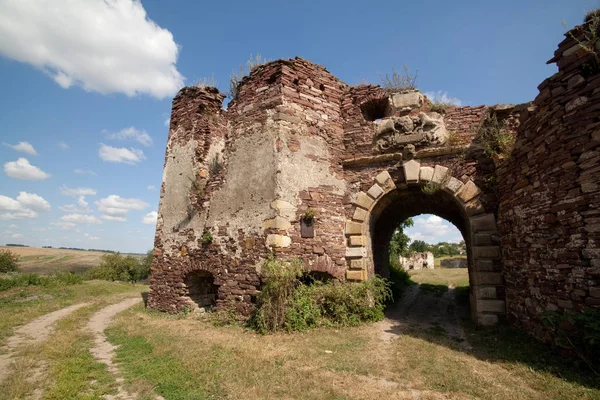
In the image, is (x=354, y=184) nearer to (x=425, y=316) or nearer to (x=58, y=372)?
(x=425, y=316)

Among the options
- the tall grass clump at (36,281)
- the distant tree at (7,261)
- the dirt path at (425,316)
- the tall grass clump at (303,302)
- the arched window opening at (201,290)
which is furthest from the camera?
the distant tree at (7,261)

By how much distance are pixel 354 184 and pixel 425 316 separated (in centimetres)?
397

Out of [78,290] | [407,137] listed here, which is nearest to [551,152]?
[407,137]

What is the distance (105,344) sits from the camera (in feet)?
20.4

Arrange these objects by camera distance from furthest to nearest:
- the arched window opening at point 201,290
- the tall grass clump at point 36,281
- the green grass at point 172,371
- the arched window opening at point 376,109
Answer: the tall grass clump at point 36,281 → the arched window opening at point 201,290 → the arched window opening at point 376,109 → the green grass at point 172,371

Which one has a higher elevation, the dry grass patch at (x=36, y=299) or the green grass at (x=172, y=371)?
the green grass at (x=172, y=371)

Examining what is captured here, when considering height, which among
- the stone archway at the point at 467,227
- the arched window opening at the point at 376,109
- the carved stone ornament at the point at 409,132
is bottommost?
the stone archway at the point at 467,227

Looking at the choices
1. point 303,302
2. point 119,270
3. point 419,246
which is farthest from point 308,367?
point 419,246

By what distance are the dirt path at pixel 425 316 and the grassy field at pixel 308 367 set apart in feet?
0.88

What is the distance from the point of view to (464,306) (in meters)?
9.27

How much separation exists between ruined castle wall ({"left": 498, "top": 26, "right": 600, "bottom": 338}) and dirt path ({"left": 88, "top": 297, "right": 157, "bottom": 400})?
20.2 feet

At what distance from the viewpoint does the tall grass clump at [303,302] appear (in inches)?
254

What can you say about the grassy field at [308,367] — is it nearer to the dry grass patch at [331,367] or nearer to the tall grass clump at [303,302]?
the dry grass patch at [331,367]

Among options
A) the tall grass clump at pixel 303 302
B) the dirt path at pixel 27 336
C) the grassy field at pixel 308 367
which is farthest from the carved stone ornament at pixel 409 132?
the dirt path at pixel 27 336
